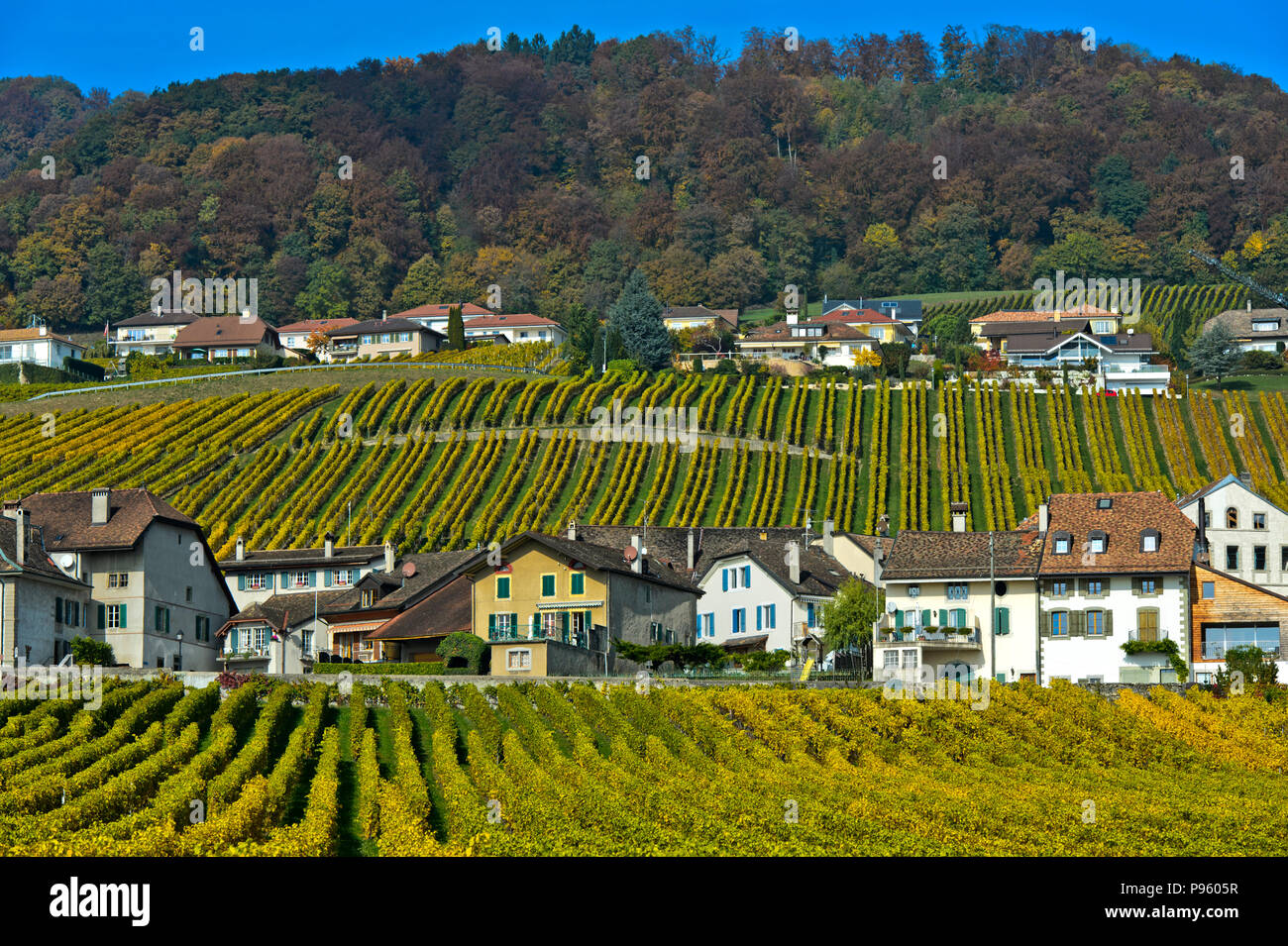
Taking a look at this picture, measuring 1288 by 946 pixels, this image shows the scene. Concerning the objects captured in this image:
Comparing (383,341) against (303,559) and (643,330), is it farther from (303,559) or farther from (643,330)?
(303,559)

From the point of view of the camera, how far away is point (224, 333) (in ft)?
552

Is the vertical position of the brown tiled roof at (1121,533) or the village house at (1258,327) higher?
the village house at (1258,327)

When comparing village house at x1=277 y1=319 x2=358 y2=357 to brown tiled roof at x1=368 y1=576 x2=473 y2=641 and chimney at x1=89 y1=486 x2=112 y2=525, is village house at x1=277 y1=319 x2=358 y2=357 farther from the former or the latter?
brown tiled roof at x1=368 y1=576 x2=473 y2=641

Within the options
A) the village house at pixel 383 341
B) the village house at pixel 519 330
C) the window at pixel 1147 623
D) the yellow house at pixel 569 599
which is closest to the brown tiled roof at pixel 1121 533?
the window at pixel 1147 623

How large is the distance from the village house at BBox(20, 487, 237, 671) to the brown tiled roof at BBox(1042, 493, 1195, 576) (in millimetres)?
34723

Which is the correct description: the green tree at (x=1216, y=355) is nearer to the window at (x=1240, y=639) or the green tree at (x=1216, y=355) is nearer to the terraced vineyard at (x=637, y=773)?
the window at (x=1240, y=639)

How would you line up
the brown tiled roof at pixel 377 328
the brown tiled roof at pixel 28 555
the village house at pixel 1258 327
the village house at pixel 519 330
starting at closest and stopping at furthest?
the brown tiled roof at pixel 28 555, the village house at pixel 1258 327, the brown tiled roof at pixel 377 328, the village house at pixel 519 330

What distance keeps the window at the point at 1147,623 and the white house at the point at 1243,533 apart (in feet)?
29.0

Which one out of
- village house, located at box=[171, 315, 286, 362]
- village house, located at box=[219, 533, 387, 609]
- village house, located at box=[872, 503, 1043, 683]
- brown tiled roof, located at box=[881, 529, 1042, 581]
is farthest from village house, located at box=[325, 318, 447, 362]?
village house, located at box=[872, 503, 1043, 683]

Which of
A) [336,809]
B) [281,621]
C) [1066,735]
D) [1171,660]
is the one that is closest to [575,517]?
[281,621]

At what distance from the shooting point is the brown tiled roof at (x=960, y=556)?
65.2 m

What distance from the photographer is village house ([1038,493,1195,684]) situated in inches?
2464
